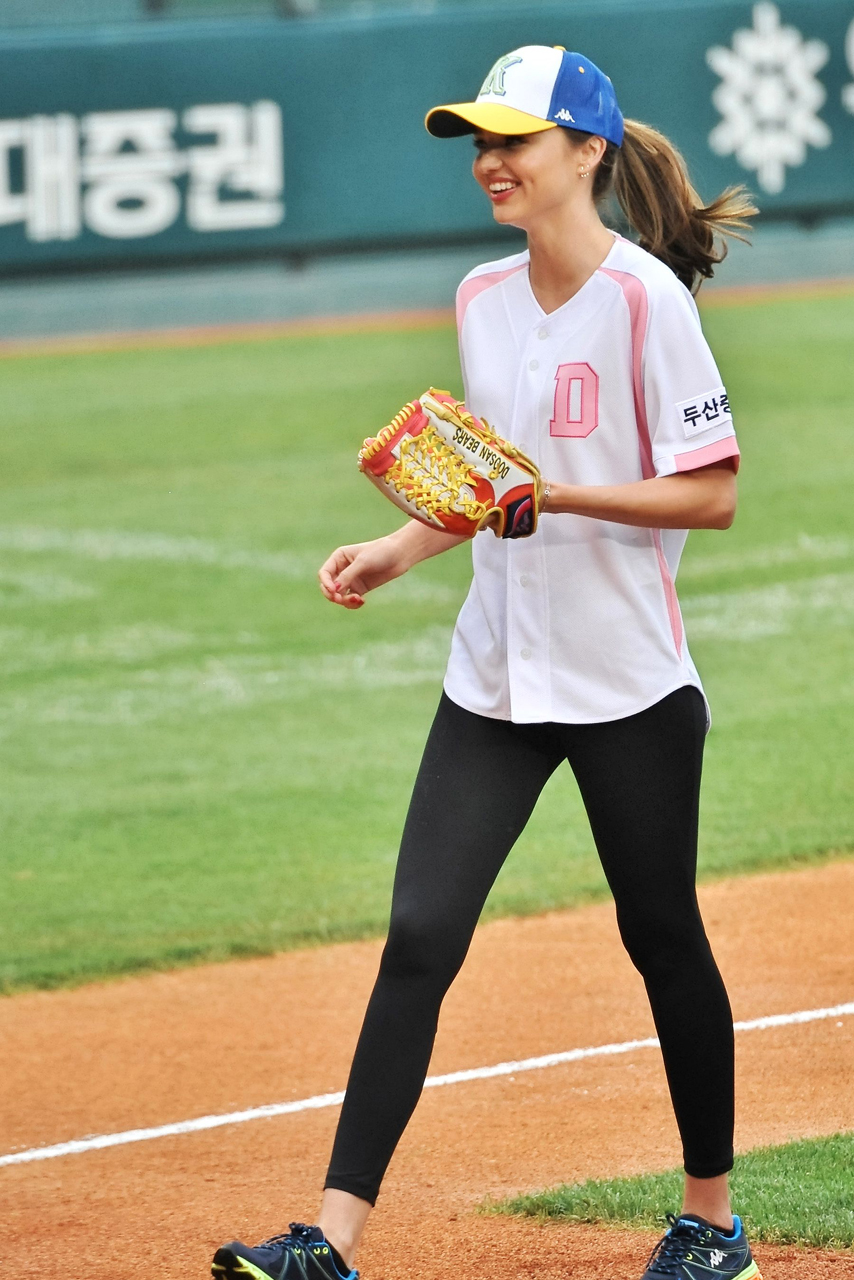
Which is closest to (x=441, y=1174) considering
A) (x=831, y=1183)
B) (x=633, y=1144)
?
(x=633, y=1144)

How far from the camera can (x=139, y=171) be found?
1923cm

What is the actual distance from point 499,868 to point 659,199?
116 centimetres

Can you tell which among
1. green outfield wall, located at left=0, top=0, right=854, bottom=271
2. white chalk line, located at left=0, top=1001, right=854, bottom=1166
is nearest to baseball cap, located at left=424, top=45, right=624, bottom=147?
white chalk line, located at left=0, top=1001, right=854, bottom=1166

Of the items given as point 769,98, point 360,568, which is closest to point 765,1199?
point 360,568

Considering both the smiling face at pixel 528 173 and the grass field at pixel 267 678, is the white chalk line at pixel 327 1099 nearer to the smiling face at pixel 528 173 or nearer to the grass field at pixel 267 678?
the grass field at pixel 267 678

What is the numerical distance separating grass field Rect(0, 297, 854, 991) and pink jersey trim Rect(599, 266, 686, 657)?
291cm

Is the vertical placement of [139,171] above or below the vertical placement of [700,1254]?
above

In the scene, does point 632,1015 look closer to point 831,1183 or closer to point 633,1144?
point 633,1144

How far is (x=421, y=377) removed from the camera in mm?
16906

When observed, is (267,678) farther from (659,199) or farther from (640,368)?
(640,368)

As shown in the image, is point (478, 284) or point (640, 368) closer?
point (640, 368)

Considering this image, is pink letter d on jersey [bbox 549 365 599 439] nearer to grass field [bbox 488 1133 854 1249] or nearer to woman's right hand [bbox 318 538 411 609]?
woman's right hand [bbox 318 538 411 609]

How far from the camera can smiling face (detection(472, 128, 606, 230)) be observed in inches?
119

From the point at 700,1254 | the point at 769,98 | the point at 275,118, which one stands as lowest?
the point at 700,1254
